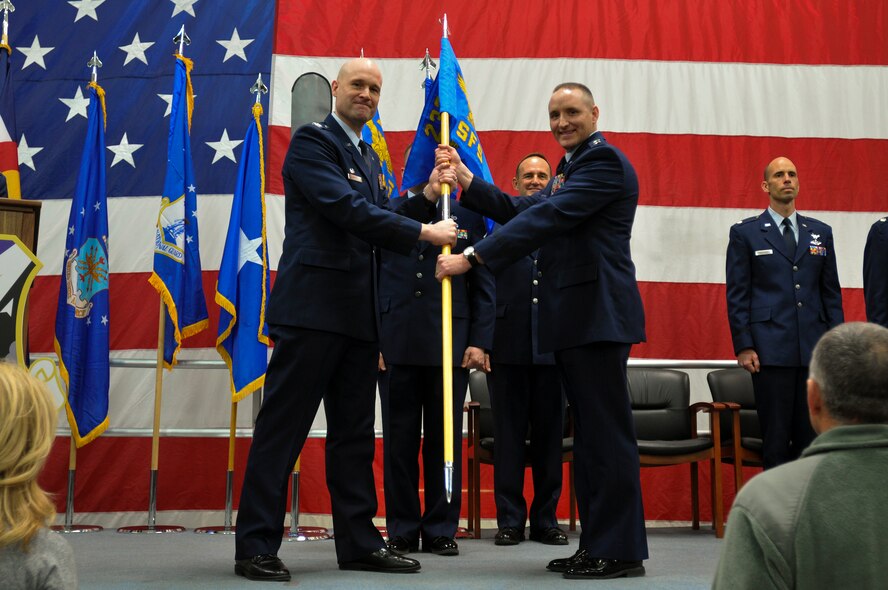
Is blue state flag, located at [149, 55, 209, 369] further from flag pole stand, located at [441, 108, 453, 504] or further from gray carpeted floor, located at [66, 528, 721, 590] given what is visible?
flag pole stand, located at [441, 108, 453, 504]

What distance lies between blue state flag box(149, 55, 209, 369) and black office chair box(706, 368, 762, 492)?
2.70 metres

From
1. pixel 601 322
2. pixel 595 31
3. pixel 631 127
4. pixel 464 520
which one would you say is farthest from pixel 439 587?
pixel 595 31

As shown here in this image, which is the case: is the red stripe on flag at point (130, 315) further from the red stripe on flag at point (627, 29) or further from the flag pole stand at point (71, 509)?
the red stripe on flag at point (627, 29)

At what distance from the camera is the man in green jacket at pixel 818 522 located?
3.47ft

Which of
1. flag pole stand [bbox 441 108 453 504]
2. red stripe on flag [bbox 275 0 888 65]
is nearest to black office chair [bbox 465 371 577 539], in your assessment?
flag pole stand [bbox 441 108 453 504]

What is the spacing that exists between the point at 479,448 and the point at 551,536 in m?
0.68

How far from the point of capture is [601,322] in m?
2.96

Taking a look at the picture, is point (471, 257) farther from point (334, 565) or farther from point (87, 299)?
point (87, 299)

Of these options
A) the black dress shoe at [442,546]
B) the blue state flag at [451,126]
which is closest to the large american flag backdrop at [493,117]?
the black dress shoe at [442,546]

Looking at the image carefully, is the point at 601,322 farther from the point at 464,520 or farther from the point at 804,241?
the point at 464,520

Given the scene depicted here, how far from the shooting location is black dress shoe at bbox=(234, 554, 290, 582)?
2789 mm

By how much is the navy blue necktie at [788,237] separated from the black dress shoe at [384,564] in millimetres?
2595

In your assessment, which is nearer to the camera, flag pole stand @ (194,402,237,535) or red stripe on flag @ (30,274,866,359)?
flag pole stand @ (194,402,237,535)

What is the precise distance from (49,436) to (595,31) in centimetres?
512
